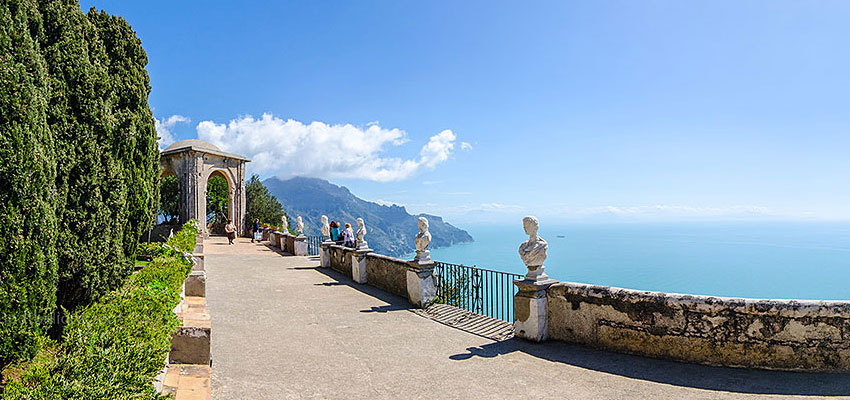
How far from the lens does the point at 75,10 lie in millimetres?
5418

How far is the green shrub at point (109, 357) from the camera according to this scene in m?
2.67

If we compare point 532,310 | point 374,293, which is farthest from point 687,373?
point 374,293

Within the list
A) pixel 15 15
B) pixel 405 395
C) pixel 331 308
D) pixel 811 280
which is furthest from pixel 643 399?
pixel 811 280

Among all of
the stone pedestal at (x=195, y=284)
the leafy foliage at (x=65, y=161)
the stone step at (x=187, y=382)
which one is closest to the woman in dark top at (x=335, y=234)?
the stone pedestal at (x=195, y=284)

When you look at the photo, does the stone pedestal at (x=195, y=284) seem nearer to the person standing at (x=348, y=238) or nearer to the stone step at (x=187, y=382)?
the stone step at (x=187, y=382)

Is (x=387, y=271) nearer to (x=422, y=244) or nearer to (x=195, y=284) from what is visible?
(x=422, y=244)

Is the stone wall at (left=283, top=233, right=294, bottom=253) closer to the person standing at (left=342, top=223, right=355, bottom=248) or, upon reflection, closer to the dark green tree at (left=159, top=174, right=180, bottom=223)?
the person standing at (left=342, top=223, right=355, bottom=248)

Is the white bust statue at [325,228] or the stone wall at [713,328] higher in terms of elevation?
the white bust statue at [325,228]

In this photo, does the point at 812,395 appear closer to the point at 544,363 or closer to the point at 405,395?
the point at 544,363

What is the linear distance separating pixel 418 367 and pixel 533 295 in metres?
2.17

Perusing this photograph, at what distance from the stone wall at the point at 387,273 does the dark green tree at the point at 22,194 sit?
22.5ft

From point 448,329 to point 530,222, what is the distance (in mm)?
2369

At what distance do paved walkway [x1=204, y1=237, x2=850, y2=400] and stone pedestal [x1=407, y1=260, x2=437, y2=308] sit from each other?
437 mm

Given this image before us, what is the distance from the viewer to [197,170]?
2600 centimetres
